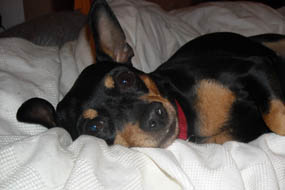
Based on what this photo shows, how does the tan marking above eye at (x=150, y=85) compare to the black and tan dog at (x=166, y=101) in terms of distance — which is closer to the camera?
the black and tan dog at (x=166, y=101)

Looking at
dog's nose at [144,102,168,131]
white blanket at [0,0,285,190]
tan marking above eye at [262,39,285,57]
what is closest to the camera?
white blanket at [0,0,285,190]

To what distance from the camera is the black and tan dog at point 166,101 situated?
5.68 ft

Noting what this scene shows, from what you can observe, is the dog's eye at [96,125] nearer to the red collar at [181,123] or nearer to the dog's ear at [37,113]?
the dog's ear at [37,113]

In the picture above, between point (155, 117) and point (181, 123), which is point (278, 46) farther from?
point (155, 117)

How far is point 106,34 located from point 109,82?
0.46 metres

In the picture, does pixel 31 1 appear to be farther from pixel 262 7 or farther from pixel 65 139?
pixel 65 139

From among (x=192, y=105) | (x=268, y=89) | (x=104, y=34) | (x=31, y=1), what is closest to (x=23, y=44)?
(x=104, y=34)

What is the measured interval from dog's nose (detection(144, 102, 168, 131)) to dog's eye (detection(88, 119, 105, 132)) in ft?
1.01

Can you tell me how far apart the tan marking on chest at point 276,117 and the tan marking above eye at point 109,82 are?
98 centimetres

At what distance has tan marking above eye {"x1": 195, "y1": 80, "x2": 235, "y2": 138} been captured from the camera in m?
1.96

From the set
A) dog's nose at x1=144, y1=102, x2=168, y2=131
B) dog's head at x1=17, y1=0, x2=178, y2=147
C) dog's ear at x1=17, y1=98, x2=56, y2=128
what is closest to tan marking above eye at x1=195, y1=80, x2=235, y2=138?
dog's head at x1=17, y1=0, x2=178, y2=147

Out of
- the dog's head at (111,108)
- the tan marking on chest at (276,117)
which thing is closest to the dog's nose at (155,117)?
the dog's head at (111,108)

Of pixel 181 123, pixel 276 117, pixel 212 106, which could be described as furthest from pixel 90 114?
pixel 276 117

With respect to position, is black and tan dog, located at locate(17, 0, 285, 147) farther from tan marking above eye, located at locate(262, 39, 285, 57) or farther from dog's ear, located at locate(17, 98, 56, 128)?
tan marking above eye, located at locate(262, 39, 285, 57)
